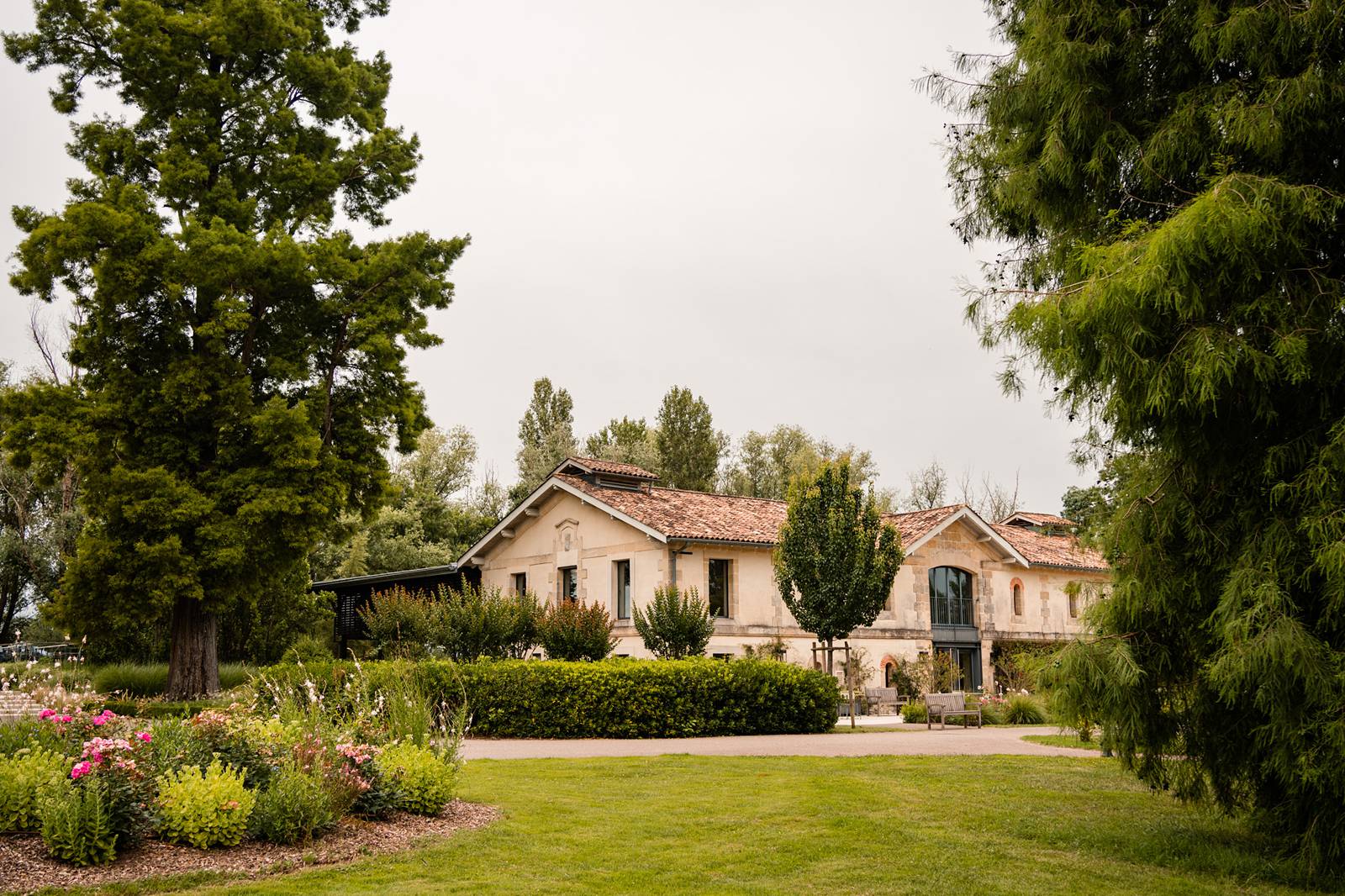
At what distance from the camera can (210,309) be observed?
22.6 metres

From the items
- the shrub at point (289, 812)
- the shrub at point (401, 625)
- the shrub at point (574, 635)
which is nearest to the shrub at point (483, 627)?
the shrub at point (574, 635)

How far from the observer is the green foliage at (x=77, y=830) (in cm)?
677

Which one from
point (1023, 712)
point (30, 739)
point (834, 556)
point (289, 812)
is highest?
point (834, 556)

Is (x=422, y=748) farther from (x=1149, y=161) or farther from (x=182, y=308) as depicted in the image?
(x=182, y=308)

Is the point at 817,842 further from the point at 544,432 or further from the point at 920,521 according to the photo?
the point at 544,432

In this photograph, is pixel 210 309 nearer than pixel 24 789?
No

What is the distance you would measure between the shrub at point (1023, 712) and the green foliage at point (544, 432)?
108 ft

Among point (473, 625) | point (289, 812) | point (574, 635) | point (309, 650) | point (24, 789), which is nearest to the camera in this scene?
point (24, 789)

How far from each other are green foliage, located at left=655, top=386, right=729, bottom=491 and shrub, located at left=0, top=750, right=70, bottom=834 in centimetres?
4833

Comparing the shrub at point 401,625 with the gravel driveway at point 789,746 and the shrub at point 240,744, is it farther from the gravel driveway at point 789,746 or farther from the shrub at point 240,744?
the shrub at point 240,744

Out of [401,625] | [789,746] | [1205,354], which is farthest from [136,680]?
[1205,354]

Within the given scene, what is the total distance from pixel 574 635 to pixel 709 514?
8.99m

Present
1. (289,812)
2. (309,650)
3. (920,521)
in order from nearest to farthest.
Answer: (289,812)
(309,650)
(920,521)

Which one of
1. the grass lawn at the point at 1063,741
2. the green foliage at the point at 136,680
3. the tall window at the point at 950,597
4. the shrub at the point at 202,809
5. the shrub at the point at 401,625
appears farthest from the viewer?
the tall window at the point at 950,597
